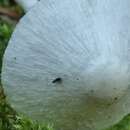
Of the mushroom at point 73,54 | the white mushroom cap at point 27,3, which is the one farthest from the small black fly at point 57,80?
the white mushroom cap at point 27,3

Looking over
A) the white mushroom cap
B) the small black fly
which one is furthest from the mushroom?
the white mushroom cap

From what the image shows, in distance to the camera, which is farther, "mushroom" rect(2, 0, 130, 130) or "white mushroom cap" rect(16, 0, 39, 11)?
"white mushroom cap" rect(16, 0, 39, 11)

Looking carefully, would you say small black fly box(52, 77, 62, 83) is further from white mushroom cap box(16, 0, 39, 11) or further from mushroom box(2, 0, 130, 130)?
white mushroom cap box(16, 0, 39, 11)

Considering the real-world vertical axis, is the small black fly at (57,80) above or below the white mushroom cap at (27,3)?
below

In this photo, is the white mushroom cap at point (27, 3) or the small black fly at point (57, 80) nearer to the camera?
the small black fly at point (57, 80)

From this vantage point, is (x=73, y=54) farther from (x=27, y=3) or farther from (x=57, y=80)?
(x=27, y=3)

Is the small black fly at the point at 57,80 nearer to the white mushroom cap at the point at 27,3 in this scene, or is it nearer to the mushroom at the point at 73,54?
the mushroom at the point at 73,54

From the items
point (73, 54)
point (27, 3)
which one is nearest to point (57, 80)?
point (73, 54)

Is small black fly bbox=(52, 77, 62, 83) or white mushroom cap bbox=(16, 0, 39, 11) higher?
white mushroom cap bbox=(16, 0, 39, 11)
